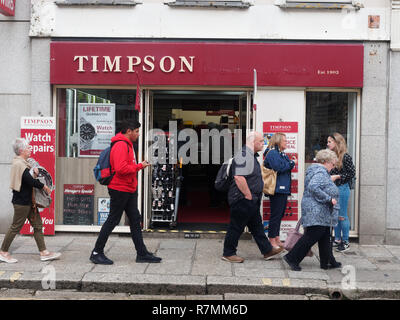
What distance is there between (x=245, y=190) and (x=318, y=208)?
100cm

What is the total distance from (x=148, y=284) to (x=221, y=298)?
0.93 meters

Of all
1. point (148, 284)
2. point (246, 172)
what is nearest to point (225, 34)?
point (246, 172)

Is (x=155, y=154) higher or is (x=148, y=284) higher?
(x=155, y=154)

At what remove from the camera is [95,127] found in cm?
884

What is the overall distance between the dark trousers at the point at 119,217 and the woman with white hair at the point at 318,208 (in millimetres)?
2142

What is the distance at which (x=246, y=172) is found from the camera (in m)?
6.77

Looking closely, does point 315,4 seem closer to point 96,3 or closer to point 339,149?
point 339,149

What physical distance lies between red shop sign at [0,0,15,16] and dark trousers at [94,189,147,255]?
12.6ft

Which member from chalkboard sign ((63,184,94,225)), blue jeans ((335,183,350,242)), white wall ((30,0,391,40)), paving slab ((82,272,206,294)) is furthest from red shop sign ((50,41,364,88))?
paving slab ((82,272,206,294))

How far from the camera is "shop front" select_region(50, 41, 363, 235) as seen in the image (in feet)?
27.4

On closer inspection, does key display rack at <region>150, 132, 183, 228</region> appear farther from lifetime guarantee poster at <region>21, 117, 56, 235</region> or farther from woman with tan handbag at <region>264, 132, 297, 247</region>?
woman with tan handbag at <region>264, 132, 297, 247</region>

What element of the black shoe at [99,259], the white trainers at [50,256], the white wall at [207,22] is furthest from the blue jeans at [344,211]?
the white trainers at [50,256]

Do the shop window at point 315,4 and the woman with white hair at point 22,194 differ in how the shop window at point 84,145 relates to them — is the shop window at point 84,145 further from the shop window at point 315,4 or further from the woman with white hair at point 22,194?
the shop window at point 315,4
